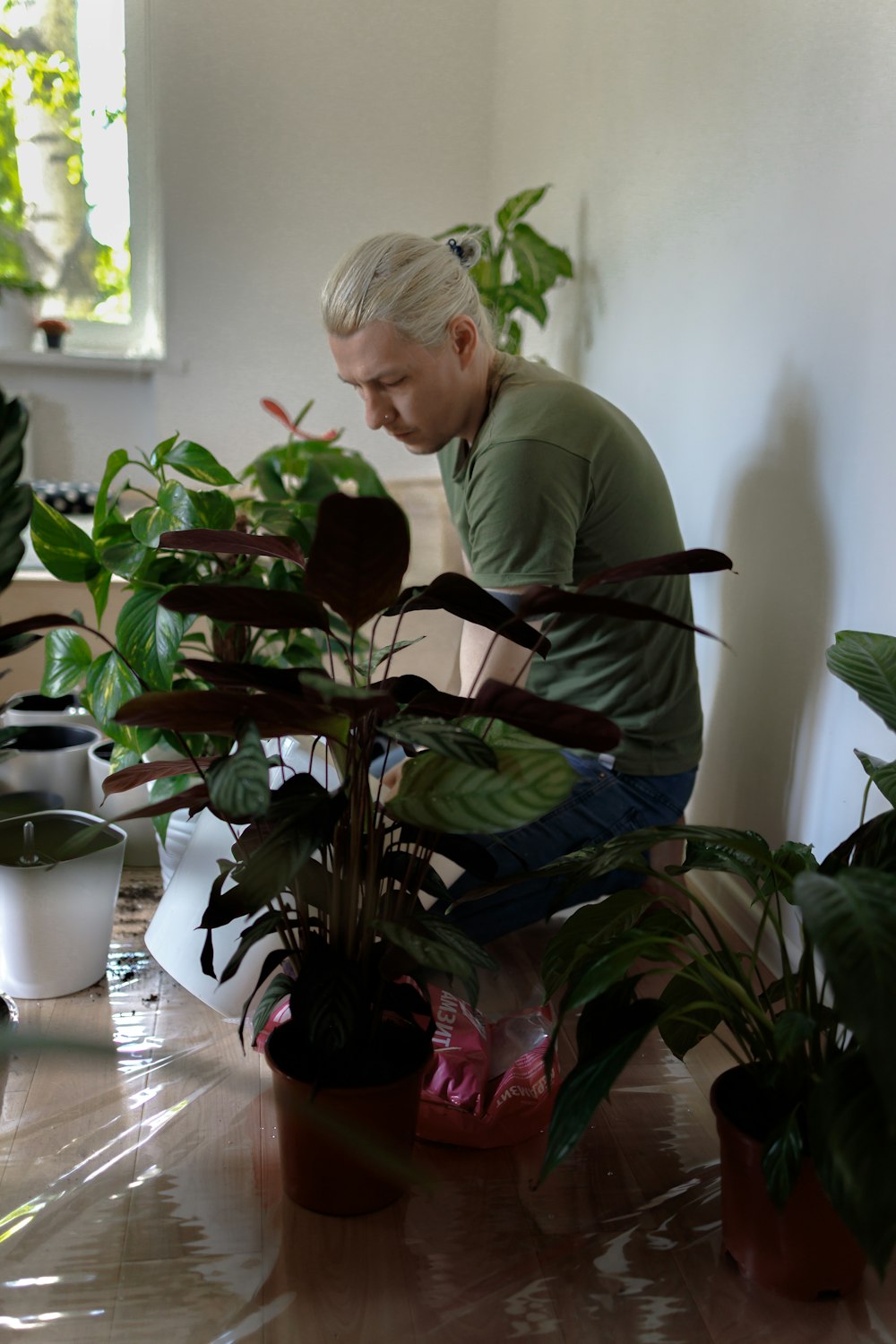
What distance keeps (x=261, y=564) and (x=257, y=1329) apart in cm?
128

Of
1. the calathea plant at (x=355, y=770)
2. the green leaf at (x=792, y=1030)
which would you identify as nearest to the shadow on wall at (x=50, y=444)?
the calathea plant at (x=355, y=770)

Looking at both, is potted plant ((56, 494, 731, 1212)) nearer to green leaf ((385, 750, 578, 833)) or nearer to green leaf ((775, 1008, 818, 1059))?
green leaf ((385, 750, 578, 833))

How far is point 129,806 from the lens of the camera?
2.19 metres

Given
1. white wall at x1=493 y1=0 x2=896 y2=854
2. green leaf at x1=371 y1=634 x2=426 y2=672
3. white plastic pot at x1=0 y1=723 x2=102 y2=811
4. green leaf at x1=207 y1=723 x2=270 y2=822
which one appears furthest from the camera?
white plastic pot at x1=0 y1=723 x2=102 y2=811

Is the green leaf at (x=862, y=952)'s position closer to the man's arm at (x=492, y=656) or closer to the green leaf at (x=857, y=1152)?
the green leaf at (x=857, y=1152)

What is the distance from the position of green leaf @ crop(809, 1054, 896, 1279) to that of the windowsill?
10.9ft

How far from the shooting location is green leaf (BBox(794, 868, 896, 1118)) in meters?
0.77

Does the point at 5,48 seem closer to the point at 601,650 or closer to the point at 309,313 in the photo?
the point at 309,313

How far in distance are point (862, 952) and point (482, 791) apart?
13.2 inches

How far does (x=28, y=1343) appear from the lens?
1037 mm

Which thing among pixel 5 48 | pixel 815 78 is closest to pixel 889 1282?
pixel 815 78

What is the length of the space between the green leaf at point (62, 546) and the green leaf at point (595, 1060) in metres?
1.06

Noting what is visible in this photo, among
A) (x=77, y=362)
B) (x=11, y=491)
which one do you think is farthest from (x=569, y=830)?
(x=77, y=362)

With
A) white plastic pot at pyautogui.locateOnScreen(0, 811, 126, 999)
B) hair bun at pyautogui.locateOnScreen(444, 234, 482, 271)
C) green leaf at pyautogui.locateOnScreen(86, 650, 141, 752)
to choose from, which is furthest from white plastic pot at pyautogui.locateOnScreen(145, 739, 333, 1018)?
hair bun at pyautogui.locateOnScreen(444, 234, 482, 271)
